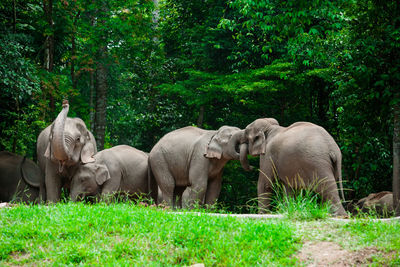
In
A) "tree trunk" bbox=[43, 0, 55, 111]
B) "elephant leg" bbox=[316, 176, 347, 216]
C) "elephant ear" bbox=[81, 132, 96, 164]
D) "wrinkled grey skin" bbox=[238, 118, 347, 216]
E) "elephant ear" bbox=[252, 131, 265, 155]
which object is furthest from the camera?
"tree trunk" bbox=[43, 0, 55, 111]

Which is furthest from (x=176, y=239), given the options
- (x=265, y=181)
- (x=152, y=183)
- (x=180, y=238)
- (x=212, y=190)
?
(x=152, y=183)

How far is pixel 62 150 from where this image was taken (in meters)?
9.41

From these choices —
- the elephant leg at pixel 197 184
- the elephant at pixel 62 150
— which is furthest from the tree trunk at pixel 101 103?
the elephant leg at pixel 197 184

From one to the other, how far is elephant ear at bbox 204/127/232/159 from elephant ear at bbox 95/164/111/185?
240cm

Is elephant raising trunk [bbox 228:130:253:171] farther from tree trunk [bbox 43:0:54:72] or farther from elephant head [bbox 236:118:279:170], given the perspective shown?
tree trunk [bbox 43:0:54:72]

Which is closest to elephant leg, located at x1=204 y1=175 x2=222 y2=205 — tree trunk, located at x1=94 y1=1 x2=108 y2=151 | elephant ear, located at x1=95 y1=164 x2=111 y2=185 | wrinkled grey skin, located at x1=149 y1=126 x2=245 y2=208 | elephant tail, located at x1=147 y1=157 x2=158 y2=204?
wrinkled grey skin, located at x1=149 y1=126 x2=245 y2=208

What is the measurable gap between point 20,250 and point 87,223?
0.90m

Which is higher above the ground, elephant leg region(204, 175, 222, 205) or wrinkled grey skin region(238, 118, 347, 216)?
wrinkled grey skin region(238, 118, 347, 216)

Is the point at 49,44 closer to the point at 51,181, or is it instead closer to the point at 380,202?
the point at 51,181

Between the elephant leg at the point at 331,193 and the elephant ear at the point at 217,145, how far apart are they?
2.86 meters

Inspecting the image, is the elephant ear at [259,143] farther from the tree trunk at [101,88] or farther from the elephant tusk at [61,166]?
the tree trunk at [101,88]

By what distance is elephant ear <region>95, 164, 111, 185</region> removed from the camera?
10.7 metres

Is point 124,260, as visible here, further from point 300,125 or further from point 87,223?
point 300,125

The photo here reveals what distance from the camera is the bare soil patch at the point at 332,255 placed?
4.99 meters
